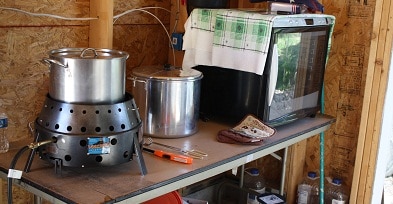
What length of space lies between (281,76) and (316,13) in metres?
0.44

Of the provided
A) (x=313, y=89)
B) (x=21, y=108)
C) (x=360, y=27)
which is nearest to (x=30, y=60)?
(x=21, y=108)

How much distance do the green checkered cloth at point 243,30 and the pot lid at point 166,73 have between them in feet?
0.65

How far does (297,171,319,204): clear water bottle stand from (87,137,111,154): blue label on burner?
4.79 ft

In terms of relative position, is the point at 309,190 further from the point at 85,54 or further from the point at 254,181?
the point at 85,54

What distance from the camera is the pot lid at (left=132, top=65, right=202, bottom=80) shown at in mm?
1807

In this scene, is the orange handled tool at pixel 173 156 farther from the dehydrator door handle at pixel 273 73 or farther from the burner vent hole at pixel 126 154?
the dehydrator door handle at pixel 273 73

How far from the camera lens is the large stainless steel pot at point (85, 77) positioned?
1.41 meters

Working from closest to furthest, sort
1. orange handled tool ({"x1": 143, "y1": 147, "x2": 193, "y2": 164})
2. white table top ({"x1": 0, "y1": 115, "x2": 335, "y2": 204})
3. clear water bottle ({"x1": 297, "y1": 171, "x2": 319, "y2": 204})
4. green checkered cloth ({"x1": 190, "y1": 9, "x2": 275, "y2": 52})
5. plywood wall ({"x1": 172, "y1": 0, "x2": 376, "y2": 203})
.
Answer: white table top ({"x1": 0, "y1": 115, "x2": 335, "y2": 204})
orange handled tool ({"x1": 143, "y1": 147, "x2": 193, "y2": 164})
green checkered cloth ({"x1": 190, "y1": 9, "x2": 275, "y2": 52})
plywood wall ({"x1": 172, "y1": 0, "x2": 376, "y2": 203})
clear water bottle ({"x1": 297, "y1": 171, "x2": 319, "y2": 204})

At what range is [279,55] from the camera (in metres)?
1.98

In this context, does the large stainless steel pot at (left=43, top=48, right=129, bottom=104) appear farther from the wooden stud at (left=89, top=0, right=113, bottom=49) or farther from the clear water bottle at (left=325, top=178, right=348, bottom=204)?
the clear water bottle at (left=325, top=178, right=348, bottom=204)

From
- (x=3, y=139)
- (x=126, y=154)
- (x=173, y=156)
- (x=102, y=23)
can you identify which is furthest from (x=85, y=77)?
(x=102, y=23)

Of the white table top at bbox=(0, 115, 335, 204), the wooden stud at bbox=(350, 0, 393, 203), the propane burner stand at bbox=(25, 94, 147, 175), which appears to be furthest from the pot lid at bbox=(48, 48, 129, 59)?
the wooden stud at bbox=(350, 0, 393, 203)

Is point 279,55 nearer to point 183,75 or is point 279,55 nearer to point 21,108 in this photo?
point 183,75

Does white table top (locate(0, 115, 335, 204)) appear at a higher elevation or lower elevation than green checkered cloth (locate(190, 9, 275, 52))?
lower
